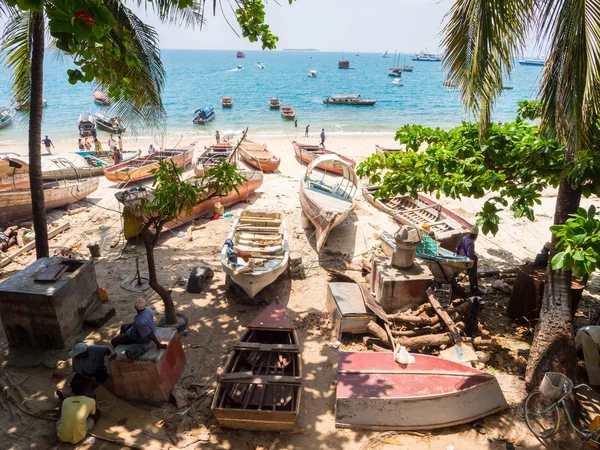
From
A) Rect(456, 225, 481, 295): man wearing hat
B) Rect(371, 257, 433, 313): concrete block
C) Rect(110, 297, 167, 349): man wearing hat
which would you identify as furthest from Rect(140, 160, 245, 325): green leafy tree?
Rect(456, 225, 481, 295): man wearing hat

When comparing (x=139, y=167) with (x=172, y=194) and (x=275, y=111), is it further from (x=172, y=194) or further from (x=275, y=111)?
(x=275, y=111)

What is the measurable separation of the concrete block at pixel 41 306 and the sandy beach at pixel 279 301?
323 mm

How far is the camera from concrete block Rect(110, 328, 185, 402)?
610 centimetres

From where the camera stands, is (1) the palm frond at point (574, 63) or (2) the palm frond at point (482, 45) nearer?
(1) the palm frond at point (574, 63)

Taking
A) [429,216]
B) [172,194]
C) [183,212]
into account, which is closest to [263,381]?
[172,194]

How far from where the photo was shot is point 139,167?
65.4 ft

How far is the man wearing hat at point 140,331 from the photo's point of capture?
6.14 m

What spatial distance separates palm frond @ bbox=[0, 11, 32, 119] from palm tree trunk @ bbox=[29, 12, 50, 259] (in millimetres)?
189

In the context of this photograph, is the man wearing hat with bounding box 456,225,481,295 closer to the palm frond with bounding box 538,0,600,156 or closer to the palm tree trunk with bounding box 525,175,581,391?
the palm tree trunk with bounding box 525,175,581,391

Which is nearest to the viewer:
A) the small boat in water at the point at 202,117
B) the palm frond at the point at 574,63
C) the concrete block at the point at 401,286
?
the palm frond at the point at 574,63

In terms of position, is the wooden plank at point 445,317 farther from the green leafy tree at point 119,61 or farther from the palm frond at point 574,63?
the green leafy tree at point 119,61

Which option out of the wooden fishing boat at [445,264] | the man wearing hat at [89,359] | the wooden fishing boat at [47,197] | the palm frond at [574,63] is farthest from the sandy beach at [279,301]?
the palm frond at [574,63]

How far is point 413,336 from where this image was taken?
26.1 ft

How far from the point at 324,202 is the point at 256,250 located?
4.62 meters
